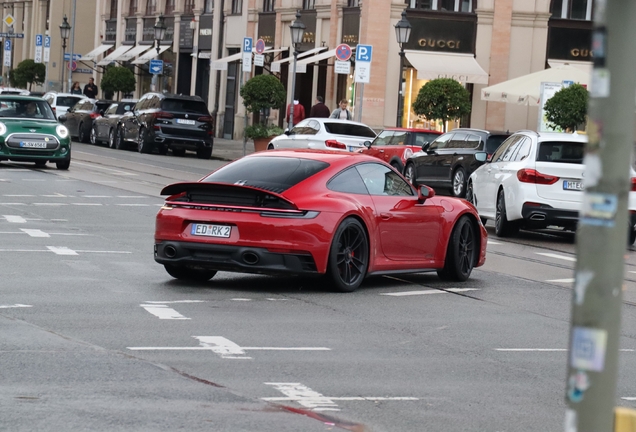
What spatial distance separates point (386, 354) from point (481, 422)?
209 cm

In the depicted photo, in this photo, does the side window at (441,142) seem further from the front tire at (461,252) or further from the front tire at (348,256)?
the front tire at (348,256)

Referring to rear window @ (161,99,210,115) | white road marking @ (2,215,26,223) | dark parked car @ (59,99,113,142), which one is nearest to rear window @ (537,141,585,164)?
white road marking @ (2,215,26,223)

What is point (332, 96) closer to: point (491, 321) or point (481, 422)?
point (491, 321)

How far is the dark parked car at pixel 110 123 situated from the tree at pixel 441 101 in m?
10.4

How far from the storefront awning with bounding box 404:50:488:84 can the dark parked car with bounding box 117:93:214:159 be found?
7420 mm

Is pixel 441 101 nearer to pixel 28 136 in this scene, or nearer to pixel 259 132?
pixel 259 132

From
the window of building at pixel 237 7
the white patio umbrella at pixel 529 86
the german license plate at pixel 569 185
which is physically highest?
the window of building at pixel 237 7

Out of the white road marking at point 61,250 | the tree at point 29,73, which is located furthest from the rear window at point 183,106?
the tree at point 29,73

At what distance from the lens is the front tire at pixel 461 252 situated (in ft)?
44.3

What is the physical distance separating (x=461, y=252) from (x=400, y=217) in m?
1.15

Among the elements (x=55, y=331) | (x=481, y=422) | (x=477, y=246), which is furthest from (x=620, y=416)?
(x=477, y=246)

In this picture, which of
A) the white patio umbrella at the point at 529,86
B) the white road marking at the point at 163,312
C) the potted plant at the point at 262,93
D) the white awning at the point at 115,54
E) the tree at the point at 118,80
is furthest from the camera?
the white awning at the point at 115,54

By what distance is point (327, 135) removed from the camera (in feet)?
106

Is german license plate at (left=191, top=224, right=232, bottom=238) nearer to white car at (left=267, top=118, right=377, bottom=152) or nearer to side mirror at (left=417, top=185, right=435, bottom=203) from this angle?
side mirror at (left=417, top=185, right=435, bottom=203)
